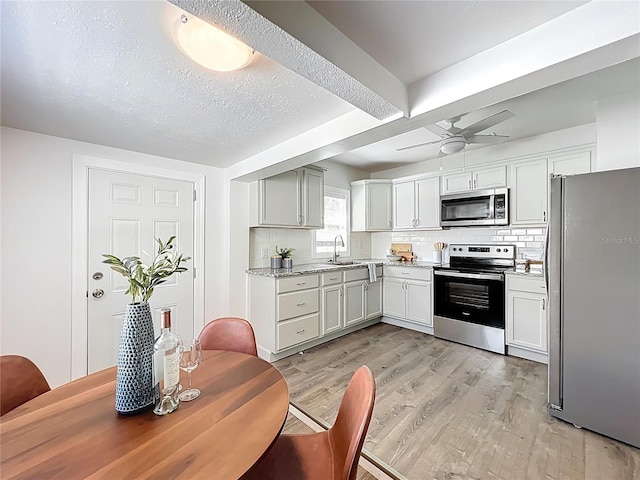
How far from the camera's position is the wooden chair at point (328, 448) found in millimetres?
901

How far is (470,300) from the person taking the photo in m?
3.31

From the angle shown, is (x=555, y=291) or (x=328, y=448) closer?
(x=328, y=448)

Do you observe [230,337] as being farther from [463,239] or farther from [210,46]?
[463,239]

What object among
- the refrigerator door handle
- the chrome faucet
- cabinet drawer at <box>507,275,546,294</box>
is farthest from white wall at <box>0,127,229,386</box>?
cabinet drawer at <box>507,275,546,294</box>

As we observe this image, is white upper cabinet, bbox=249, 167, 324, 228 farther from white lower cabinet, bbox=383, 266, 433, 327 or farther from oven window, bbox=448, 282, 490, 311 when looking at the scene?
oven window, bbox=448, 282, 490, 311

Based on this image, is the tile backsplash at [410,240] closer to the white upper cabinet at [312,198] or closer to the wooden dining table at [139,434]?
the white upper cabinet at [312,198]

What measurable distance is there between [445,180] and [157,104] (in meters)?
3.43

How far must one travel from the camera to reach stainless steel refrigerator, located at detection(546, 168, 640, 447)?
1710 mm

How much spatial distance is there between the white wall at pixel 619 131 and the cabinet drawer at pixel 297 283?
110 inches

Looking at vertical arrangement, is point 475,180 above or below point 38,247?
above

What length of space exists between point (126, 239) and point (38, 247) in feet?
1.92

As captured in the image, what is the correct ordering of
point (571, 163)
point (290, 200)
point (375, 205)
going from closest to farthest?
point (571, 163) → point (290, 200) → point (375, 205)

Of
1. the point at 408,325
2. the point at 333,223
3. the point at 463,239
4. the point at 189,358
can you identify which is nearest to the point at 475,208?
the point at 463,239

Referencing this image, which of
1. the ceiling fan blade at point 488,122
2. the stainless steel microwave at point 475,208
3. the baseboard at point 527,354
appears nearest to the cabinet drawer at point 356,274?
the stainless steel microwave at point 475,208
